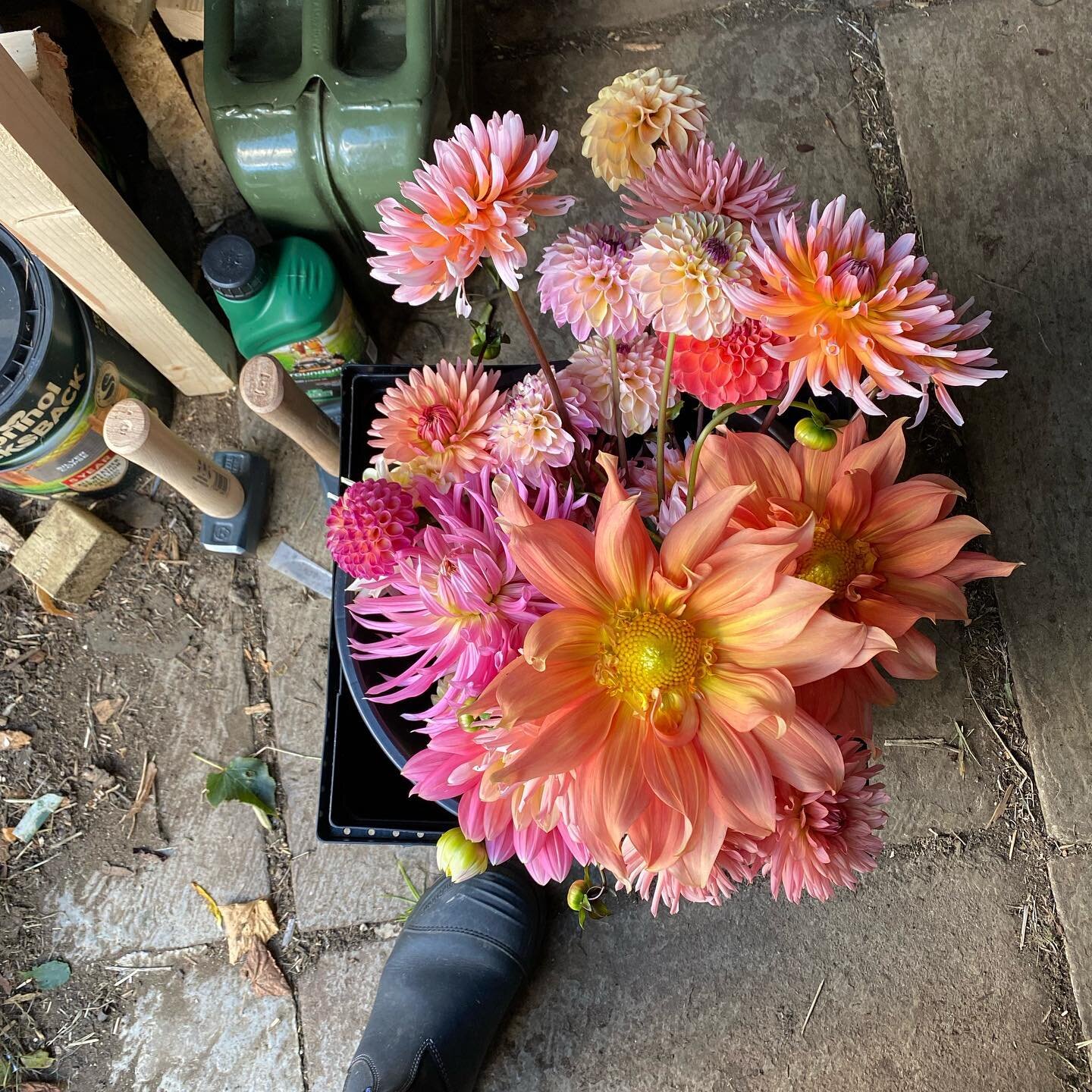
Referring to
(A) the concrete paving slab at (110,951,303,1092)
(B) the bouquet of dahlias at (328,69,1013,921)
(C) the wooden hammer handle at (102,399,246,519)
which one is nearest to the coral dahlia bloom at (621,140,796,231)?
(B) the bouquet of dahlias at (328,69,1013,921)

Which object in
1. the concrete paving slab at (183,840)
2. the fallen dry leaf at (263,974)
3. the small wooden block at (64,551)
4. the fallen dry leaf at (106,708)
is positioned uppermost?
the small wooden block at (64,551)

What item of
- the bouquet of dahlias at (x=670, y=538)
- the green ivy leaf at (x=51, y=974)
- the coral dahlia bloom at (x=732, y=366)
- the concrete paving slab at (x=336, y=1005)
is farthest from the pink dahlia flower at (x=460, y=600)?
the green ivy leaf at (x=51, y=974)

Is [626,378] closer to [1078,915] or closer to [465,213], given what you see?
[465,213]

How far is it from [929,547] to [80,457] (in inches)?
43.9

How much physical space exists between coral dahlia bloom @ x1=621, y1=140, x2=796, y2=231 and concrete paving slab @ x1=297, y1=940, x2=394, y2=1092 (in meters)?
1.13

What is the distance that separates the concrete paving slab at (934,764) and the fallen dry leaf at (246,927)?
3.08 feet

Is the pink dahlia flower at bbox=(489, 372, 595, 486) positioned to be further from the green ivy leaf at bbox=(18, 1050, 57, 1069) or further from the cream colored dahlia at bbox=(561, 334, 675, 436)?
the green ivy leaf at bbox=(18, 1050, 57, 1069)

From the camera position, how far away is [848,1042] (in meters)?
1.22

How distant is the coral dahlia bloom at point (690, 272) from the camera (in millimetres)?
499

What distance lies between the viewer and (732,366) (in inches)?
22.3

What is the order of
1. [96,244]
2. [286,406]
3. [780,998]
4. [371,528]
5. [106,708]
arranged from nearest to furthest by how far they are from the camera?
[371,528]
[286,406]
[96,244]
[780,998]
[106,708]

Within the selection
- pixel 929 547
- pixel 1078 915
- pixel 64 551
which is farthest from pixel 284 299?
pixel 1078 915

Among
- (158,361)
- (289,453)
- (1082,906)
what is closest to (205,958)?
(289,453)

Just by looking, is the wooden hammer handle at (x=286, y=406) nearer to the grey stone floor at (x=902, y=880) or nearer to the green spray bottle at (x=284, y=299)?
the green spray bottle at (x=284, y=299)
